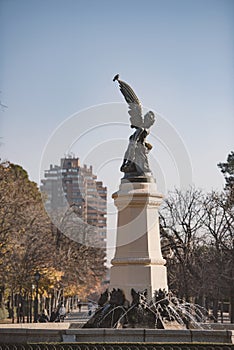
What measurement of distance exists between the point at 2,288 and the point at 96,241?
1114 cm

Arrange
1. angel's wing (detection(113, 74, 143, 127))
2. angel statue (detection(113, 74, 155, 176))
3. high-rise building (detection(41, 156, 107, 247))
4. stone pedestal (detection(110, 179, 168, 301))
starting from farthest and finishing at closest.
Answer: high-rise building (detection(41, 156, 107, 247)) → angel's wing (detection(113, 74, 143, 127)) → angel statue (detection(113, 74, 155, 176)) → stone pedestal (detection(110, 179, 168, 301))

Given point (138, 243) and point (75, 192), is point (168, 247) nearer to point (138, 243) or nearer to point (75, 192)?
point (138, 243)

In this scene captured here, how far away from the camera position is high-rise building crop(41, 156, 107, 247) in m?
50.8

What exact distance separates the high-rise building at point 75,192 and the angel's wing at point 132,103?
80.3 feet

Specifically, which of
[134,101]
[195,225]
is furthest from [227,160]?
[134,101]

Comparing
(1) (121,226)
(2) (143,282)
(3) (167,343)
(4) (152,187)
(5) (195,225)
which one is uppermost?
(5) (195,225)

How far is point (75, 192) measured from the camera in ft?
233

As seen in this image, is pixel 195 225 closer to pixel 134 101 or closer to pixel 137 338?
pixel 134 101

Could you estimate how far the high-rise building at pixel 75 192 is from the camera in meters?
50.8

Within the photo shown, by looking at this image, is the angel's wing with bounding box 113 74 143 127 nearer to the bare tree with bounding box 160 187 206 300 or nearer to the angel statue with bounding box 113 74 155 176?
the angel statue with bounding box 113 74 155 176

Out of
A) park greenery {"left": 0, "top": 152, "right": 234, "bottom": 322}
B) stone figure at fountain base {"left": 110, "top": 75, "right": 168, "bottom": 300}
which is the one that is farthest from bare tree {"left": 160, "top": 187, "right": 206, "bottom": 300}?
stone figure at fountain base {"left": 110, "top": 75, "right": 168, "bottom": 300}

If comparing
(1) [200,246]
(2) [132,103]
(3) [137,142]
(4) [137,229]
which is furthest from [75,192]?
(4) [137,229]

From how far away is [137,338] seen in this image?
587 inches

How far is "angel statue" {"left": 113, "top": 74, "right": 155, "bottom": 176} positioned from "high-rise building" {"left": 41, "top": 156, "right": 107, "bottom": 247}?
24.7 metres
